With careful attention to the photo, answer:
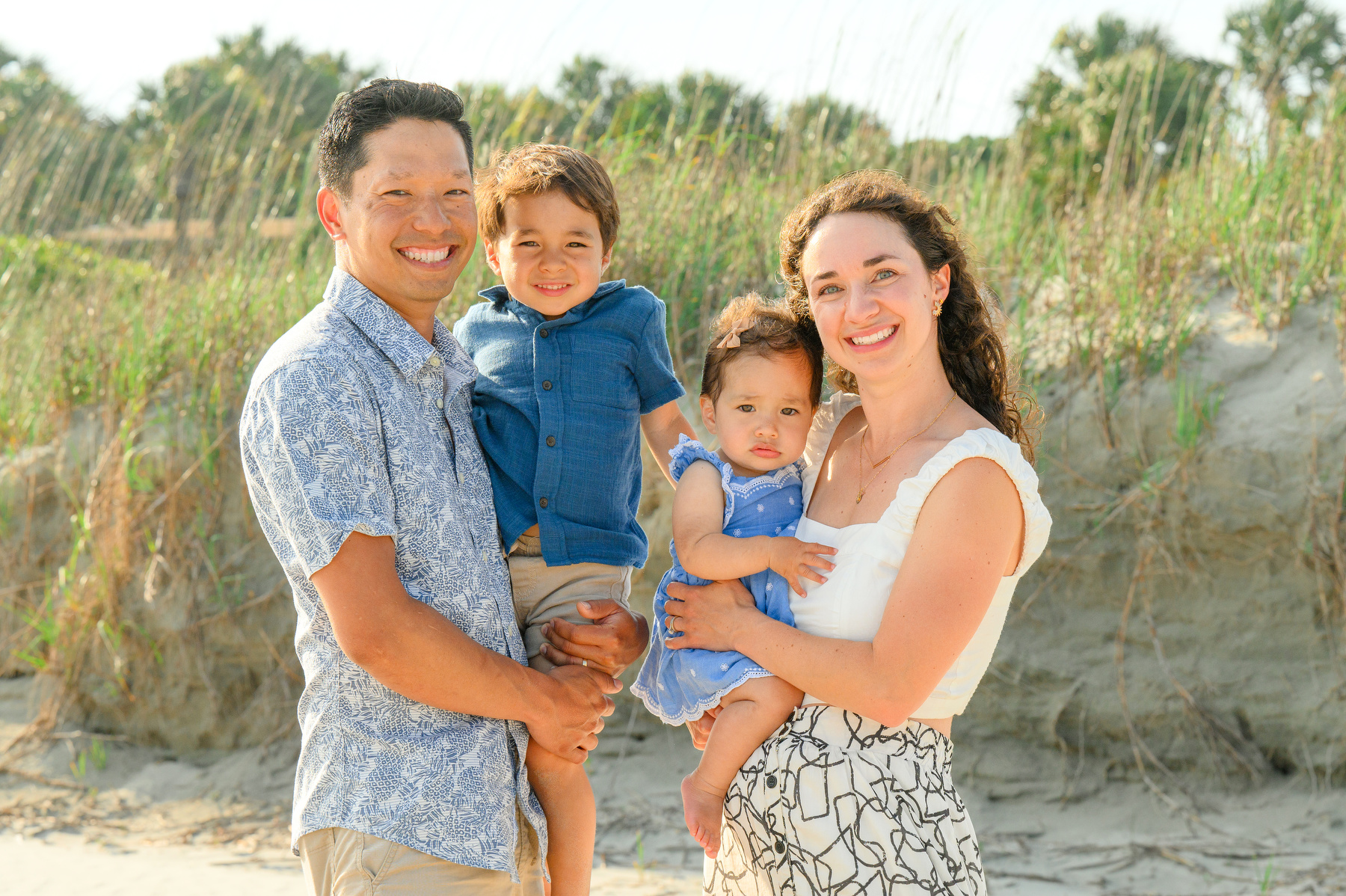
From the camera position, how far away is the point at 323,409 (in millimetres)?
1725

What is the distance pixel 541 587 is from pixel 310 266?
13.4ft

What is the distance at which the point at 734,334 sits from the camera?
2250mm

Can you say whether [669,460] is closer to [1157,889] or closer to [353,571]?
[353,571]

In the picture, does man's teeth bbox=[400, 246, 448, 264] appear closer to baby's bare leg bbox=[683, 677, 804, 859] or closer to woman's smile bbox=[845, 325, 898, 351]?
woman's smile bbox=[845, 325, 898, 351]

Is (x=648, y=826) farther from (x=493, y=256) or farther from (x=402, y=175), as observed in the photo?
(x=402, y=175)

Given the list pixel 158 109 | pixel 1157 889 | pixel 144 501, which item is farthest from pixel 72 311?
pixel 158 109

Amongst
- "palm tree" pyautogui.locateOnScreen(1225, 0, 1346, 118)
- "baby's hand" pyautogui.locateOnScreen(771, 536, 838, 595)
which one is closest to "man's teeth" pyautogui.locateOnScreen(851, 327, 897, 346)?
"baby's hand" pyautogui.locateOnScreen(771, 536, 838, 595)

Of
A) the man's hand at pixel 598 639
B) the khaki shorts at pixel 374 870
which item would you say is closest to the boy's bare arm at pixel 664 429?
the man's hand at pixel 598 639

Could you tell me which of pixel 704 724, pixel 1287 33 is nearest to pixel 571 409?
pixel 704 724

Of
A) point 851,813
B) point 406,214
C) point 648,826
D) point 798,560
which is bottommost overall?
point 648,826

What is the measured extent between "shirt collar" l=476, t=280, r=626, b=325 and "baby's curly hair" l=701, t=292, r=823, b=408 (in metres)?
0.31

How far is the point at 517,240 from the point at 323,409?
0.84m

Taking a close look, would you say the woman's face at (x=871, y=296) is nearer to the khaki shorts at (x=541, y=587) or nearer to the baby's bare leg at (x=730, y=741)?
the baby's bare leg at (x=730, y=741)

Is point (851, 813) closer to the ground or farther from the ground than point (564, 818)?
farther from the ground
